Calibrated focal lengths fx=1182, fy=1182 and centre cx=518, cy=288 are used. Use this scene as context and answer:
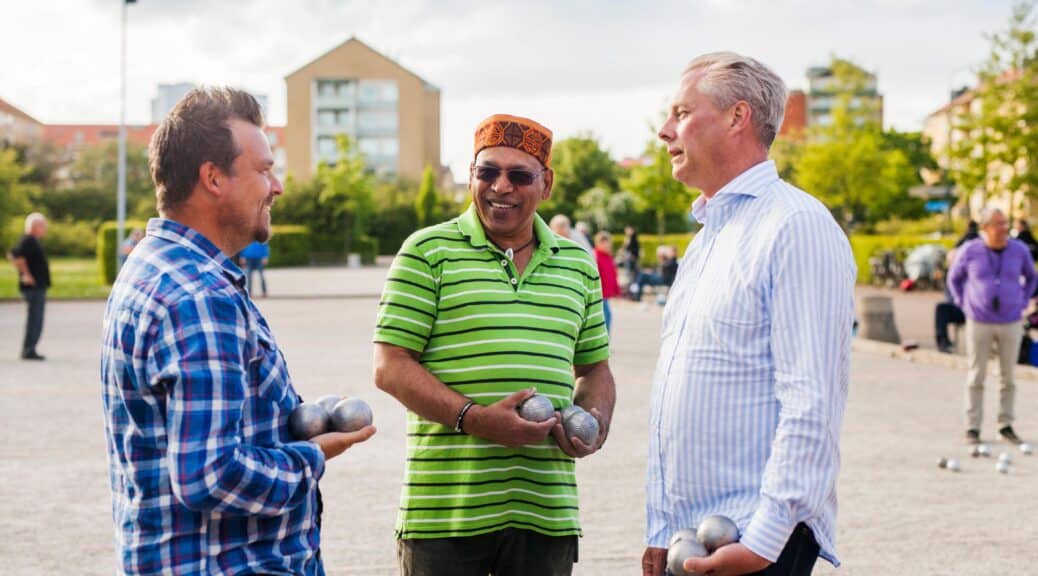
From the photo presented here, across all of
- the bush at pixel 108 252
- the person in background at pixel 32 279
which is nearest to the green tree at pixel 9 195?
the bush at pixel 108 252

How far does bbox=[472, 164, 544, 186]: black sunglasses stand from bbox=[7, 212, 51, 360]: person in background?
1479 centimetres

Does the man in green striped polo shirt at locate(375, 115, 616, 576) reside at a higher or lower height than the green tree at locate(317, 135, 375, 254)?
lower

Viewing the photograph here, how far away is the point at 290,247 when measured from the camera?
63.0 meters

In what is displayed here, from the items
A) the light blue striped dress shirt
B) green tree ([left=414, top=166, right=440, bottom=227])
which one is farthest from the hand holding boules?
green tree ([left=414, top=166, right=440, bottom=227])

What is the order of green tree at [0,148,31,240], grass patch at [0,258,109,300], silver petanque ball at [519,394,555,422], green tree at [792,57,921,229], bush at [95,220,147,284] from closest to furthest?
silver petanque ball at [519,394,555,422] < grass patch at [0,258,109,300] < bush at [95,220,147,284] < green tree at [0,148,31,240] < green tree at [792,57,921,229]

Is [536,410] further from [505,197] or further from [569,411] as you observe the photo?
[505,197]

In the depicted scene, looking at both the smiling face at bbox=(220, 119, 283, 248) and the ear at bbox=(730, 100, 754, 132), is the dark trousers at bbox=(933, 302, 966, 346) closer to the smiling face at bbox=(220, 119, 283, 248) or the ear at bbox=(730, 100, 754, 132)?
the ear at bbox=(730, 100, 754, 132)

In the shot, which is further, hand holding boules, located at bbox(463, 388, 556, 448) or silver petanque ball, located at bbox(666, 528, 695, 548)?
hand holding boules, located at bbox(463, 388, 556, 448)

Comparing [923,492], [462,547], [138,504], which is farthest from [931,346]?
[138,504]

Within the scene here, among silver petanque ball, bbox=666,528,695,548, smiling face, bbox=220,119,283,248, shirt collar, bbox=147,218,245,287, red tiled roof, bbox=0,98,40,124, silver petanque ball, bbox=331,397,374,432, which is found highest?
red tiled roof, bbox=0,98,40,124

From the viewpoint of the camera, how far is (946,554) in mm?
6629

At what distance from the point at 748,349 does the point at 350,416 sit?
0.97 m

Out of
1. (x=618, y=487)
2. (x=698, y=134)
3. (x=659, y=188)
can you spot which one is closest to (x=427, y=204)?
(x=659, y=188)

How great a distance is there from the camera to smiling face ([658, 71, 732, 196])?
294 cm
